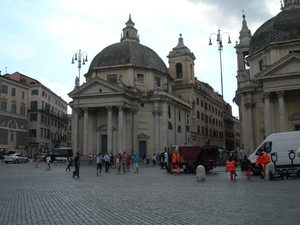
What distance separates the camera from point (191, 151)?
26.0 m

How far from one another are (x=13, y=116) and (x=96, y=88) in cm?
2044

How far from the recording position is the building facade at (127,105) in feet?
145

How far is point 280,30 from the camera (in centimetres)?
3984

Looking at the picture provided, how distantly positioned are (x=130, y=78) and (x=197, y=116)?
19.8 metres

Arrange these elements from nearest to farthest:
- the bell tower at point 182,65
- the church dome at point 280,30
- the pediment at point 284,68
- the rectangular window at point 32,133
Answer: the pediment at point 284,68 < the church dome at point 280,30 < the bell tower at point 182,65 < the rectangular window at point 32,133

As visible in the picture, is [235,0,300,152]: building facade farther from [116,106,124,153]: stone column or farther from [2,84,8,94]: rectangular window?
[2,84,8,94]: rectangular window

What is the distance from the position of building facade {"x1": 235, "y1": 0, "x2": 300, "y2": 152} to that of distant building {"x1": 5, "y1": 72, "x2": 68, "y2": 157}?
3511 centimetres

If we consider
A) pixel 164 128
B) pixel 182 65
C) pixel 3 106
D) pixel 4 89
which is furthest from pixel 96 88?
pixel 182 65

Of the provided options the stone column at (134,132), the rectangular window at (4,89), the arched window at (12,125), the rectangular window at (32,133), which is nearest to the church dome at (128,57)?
the stone column at (134,132)

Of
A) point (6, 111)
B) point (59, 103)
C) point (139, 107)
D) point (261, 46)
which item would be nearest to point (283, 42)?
point (261, 46)

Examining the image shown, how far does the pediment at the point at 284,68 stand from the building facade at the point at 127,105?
636 inches

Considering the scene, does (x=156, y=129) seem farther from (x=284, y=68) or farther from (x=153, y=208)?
(x=153, y=208)

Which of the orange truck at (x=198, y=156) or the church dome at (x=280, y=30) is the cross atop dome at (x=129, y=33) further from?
the orange truck at (x=198, y=156)

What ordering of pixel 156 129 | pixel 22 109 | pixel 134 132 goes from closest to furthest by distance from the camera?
pixel 134 132 → pixel 156 129 → pixel 22 109
